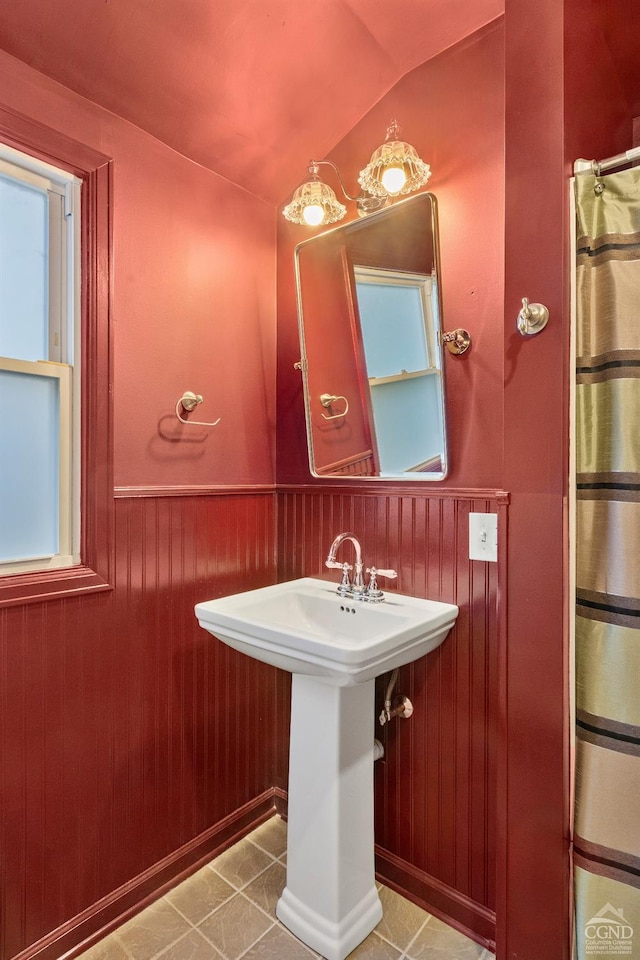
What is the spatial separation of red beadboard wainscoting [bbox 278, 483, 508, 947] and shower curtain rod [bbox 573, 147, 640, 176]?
Result: 0.75 meters

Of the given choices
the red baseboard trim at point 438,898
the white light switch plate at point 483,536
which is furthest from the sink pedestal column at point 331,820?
the white light switch plate at point 483,536

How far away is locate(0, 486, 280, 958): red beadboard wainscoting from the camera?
1.27 m

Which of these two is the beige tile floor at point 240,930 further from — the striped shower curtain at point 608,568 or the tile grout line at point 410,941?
the striped shower curtain at point 608,568

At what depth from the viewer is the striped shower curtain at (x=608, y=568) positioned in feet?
3.54

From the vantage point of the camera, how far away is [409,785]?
1549 millimetres

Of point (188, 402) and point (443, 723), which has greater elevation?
point (188, 402)

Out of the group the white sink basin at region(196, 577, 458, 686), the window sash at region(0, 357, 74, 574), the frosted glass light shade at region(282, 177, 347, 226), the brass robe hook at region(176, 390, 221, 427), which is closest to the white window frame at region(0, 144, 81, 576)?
the window sash at region(0, 357, 74, 574)

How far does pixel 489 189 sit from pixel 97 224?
3.54ft

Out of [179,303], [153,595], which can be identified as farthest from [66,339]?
[153,595]

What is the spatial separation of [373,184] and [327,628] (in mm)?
1360

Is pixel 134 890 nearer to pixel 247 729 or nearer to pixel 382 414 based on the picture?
pixel 247 729

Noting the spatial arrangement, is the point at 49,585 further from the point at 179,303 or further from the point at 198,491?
the point at 179,303

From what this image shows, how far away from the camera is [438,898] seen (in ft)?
4.85

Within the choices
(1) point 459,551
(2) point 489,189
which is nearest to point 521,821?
(1) point 459,551
